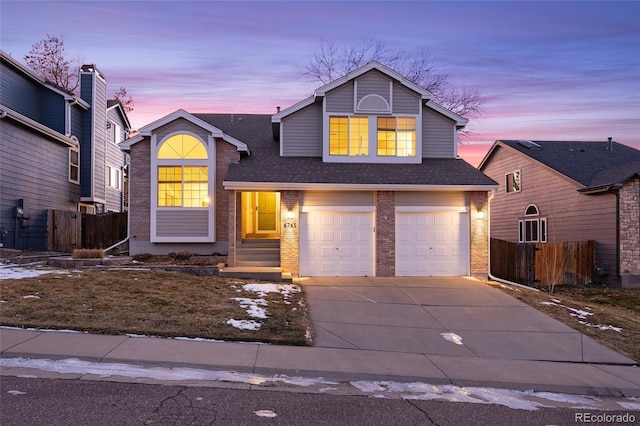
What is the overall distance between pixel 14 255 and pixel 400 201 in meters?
13.6

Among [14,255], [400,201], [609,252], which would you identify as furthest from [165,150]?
[609,252]

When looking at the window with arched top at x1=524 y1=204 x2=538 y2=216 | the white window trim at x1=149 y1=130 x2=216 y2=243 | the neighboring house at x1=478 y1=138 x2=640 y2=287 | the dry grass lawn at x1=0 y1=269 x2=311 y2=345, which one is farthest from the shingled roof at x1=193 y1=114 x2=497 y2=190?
the window with arched top at x1=524 y1=204 x2=538 y2=216

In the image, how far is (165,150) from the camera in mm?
17828

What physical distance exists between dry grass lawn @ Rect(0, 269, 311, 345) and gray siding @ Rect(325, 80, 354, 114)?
7768 mm

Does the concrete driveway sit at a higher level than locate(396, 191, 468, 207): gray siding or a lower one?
lower

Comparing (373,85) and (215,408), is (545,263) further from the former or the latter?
(215,408)

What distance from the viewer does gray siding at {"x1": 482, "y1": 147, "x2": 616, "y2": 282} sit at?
19562 millimetres

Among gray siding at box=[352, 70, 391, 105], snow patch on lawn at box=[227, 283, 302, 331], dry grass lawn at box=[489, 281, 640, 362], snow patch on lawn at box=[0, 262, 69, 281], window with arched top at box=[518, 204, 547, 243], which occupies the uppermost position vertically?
gray siding at box=[352, 70, 391, 105]

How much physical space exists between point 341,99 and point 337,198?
4.01 m

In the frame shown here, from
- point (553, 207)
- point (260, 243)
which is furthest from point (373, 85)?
point (553, 207)

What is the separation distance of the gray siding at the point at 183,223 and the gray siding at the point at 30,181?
6.75m

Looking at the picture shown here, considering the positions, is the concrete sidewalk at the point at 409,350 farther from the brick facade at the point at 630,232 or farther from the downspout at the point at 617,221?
the brick facade at the point at 630,232

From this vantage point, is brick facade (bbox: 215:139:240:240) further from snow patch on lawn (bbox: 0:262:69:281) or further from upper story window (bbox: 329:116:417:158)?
snow patch on lawn (bbox: 0:262:69:281)

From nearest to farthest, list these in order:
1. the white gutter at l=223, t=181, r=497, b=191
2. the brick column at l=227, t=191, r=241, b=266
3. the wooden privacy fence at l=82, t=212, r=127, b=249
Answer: the white gutter at l=223, t=181, r=497, b=191 → the brick column at l=227, t=191, r=241, b=266 → the wooden privacy fence at l=82, t=212, r=127, b=249
